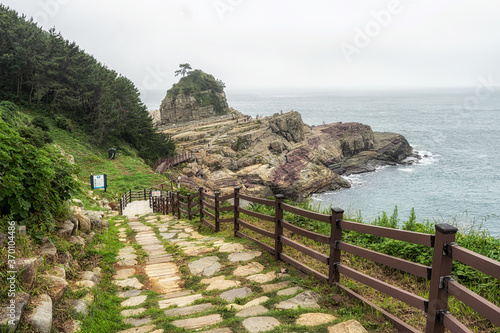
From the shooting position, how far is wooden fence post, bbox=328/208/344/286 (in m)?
4.62

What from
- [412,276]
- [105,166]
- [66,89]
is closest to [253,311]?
[412,276]

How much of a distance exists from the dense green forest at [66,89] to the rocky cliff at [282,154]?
25.6ft

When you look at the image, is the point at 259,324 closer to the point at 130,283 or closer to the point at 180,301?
the point at 180,301

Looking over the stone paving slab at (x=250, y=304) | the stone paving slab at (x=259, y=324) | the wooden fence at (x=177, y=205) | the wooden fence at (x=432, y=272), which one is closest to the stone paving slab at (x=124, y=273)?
the stone paving slab at (x=250, y=304)

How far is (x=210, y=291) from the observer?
5.28 m

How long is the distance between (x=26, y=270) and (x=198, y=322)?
2.14 m

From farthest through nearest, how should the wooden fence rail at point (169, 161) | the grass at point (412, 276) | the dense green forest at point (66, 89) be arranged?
the wooden fence rail at point (169, 161)
the dense green forest at point (66, 89)
the grass at point (412, 276)

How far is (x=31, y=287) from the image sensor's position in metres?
3.79

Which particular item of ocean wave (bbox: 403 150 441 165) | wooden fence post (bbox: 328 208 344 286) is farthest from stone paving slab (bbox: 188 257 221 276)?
ocean wave (bbox: 403 150 441 165)

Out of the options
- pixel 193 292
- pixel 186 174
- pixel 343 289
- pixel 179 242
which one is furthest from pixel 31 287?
pixel 186 174

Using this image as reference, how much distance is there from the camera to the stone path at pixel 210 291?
4020 millimetres

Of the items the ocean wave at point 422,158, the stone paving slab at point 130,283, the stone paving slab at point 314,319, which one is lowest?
the ocean wave at point 422,158

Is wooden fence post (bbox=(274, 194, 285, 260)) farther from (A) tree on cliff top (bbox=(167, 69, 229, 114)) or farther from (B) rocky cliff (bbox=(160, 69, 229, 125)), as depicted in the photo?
(A) tree on cliff top (bbox=(167, 69, 229, 114))

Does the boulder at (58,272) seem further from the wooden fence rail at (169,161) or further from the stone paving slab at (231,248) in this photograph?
the wooden fence rail at (169,161)
